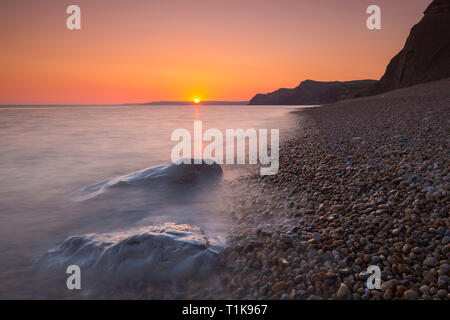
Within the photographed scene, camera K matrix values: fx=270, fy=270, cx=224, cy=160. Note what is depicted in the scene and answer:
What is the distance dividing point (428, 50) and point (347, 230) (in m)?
49.4

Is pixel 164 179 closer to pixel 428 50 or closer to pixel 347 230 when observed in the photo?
pixel 347 230

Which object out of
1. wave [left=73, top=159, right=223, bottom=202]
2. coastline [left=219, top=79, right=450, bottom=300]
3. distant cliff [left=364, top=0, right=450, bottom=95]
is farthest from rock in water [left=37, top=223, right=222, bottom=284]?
distant cliff [left=364, top=0, right=450, bottom=95]

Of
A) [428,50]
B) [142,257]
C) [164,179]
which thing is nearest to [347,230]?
[142,257]

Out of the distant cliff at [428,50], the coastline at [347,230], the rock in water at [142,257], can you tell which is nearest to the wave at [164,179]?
the coastline at [347,230]

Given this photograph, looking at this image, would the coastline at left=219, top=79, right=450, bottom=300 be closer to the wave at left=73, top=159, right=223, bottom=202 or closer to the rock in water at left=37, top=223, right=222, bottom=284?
the rock in water at left=37, top=223, right=222, bottom=284

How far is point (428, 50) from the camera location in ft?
132

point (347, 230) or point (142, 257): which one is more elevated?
point (347, 230)

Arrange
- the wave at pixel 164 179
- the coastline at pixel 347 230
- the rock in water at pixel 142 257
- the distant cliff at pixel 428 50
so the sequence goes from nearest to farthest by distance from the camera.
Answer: the coastline at pixel 347 230, the rock in water at pixel 142 257, the wave at pixel 164 179, the distant cliff at pixel 428 50

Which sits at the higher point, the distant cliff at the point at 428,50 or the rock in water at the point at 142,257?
the distant cliff at the point at 428,50

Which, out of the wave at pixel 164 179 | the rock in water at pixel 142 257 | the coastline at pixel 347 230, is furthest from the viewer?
the wave at pixel 164 179

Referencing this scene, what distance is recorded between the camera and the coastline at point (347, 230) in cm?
285

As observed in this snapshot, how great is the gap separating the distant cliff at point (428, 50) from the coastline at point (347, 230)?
138 ft

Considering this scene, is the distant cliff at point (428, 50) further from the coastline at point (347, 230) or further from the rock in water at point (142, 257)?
the rock in water at point (142, 257)
